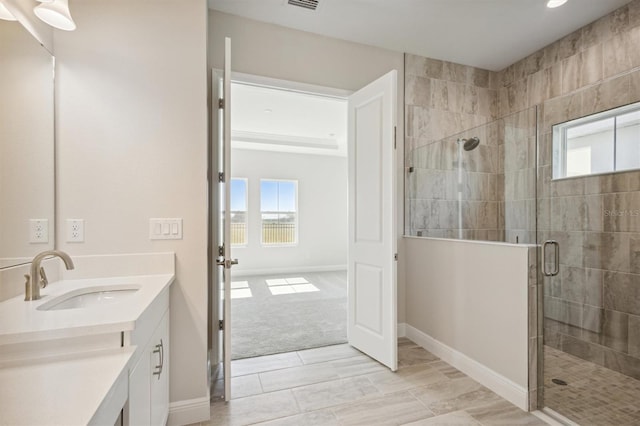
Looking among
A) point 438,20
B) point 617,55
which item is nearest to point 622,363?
point 617,55

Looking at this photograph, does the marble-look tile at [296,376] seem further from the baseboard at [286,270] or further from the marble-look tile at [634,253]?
the baseboard at [286,270]

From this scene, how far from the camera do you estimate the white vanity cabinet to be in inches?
44.3

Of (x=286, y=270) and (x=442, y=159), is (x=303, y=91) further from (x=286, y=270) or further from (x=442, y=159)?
(x=286, y=270)

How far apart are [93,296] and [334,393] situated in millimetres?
1662

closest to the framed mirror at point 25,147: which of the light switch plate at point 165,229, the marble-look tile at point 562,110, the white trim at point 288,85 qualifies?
the light switch plate at point 165,229

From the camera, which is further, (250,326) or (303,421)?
(250,326)

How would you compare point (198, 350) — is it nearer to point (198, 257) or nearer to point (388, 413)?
point (198, 257)

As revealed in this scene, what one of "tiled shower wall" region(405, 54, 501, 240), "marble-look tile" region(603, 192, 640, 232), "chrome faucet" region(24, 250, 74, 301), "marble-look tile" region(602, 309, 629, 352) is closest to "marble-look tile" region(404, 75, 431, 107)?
"tiled shower wall" region(405, 54, 501, 240)

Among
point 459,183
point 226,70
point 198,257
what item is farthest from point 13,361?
point 459,183

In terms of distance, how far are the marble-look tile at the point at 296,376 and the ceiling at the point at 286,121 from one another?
8.57 feet

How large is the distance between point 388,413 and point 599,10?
359 centimetres

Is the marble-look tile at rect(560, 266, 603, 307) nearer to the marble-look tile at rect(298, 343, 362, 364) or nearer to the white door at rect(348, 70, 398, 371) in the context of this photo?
the white door at rect(348, 70, 398, 371)

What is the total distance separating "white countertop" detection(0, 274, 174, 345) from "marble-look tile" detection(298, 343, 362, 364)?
1701mm

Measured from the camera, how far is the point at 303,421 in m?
1.86
